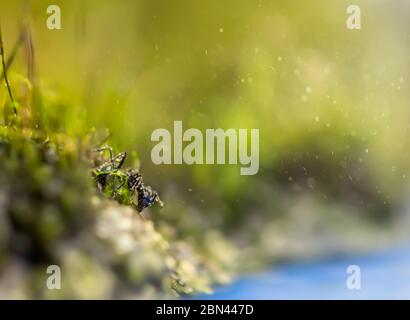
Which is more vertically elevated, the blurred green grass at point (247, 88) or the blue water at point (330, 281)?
the blurred green grass at point (247, 88)

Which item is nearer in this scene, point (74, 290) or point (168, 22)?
point (74, 290)

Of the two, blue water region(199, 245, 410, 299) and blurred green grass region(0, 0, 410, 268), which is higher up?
blurred green grass region(0, 0, 410, 268)

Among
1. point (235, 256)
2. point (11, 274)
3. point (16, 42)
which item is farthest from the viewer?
point (235, 256)

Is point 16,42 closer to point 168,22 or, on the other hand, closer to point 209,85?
point 168,22

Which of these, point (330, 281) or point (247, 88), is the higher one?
point (247, 88)

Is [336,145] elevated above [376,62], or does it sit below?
below

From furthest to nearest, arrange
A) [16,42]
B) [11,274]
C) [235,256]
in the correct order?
[235,256] < [16,42] < [11,274]
